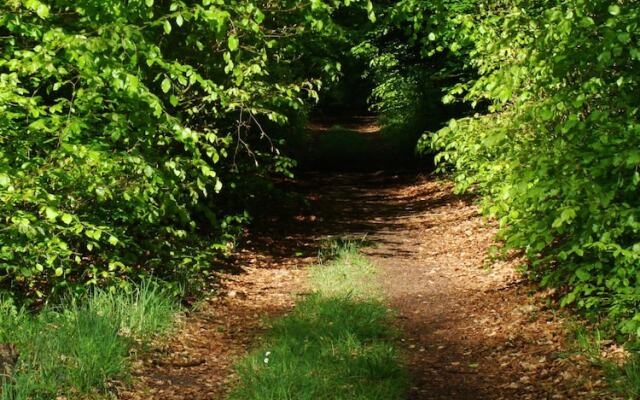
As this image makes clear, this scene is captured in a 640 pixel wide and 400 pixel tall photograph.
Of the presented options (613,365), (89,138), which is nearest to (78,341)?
(89,138)

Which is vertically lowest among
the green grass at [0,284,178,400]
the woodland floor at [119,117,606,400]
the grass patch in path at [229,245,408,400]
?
the woodland floor at [119,117,606,400]

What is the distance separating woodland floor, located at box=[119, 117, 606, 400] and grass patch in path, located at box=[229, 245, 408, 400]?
21cm

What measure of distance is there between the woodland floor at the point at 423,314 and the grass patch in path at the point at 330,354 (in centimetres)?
21

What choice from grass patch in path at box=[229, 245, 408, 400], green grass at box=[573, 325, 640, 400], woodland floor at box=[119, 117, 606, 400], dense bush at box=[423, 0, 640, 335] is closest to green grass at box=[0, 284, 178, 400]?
woodland floor at box=[119, 117, 606, 400]

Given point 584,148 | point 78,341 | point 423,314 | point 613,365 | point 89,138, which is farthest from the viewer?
point 423,314

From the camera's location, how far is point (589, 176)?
5.27m

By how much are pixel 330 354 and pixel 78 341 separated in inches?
80.5

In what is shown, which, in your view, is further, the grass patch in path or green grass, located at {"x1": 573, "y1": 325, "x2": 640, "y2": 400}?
the grass patch in path

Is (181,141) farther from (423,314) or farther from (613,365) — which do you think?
(613,365)

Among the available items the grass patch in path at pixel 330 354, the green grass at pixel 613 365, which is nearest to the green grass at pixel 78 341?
the grass patch in path at pixel 330 354

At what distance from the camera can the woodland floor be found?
16.9ft

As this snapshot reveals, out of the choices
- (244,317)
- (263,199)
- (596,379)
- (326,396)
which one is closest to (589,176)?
(596,379)

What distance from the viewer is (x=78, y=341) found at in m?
5.04

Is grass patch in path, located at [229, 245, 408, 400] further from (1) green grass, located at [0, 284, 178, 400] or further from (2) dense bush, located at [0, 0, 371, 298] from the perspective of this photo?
(2) dense bush, located at [0, 0, 371, 298]
